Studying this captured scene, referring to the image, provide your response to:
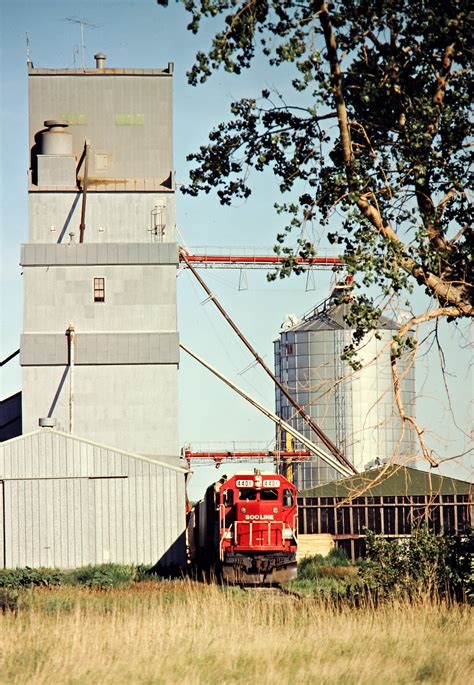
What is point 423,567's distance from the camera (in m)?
22.8

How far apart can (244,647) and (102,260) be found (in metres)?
39.3

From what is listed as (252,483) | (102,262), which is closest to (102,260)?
(102,262)

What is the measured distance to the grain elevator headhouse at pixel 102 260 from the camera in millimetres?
53219

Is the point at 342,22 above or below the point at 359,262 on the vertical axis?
above

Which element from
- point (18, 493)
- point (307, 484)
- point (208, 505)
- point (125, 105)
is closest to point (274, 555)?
point (208, 505)

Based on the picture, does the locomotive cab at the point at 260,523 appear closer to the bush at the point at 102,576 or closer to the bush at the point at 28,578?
the bush at the point at 102,576

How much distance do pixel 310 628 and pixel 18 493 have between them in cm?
2581

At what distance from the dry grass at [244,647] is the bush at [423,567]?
174 cm

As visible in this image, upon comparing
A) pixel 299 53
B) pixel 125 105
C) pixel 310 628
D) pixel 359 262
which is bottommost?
pixel 310 628

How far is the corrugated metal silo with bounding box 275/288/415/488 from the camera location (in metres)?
68.1

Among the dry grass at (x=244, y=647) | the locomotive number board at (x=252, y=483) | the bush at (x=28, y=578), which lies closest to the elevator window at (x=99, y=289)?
the bush at (x=28, y=578)

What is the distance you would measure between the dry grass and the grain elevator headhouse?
32.7 metres

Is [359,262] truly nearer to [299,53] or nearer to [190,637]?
[299,53]

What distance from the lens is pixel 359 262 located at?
1830cm
